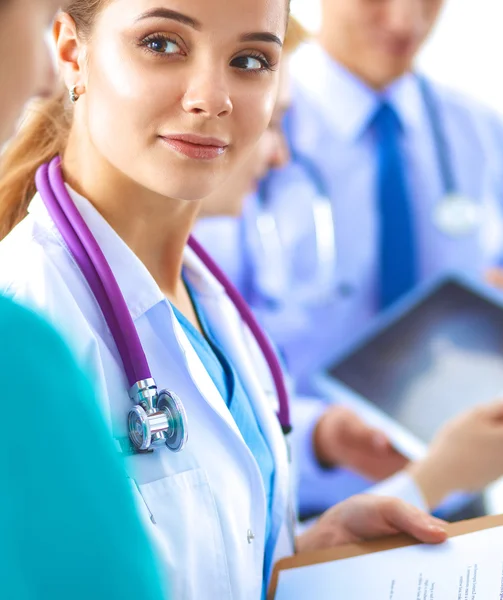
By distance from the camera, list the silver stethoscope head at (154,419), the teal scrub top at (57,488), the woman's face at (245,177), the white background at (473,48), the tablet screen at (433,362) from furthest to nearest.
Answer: the white background at (473,48) < the woman's face at (245,177) < the tablet screen at (433,362) < the silver stethoscope head at (154,419) < the teal scrub top at (57,488)

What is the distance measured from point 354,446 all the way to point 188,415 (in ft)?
2.56

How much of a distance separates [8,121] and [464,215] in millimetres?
1497

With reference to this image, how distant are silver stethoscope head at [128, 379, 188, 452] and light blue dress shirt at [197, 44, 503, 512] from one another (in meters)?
1.02

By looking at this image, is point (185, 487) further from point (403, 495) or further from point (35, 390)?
point (403, 495)

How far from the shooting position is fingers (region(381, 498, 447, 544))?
2.78 feet

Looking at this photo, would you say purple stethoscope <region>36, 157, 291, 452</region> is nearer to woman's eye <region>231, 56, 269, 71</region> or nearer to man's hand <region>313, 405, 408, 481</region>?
woman's eye <region>231, 56, 269, 71</region>

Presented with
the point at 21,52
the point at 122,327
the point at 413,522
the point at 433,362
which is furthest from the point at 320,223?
the point at 21,52

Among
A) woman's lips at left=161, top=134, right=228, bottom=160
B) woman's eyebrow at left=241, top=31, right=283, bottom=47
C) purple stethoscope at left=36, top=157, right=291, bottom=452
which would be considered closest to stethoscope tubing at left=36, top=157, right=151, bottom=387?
purple stethoscope at left=36, top=157, right=291, bottom=452

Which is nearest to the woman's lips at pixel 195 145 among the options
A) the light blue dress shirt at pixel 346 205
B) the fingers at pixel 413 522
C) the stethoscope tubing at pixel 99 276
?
the stethoscope tubing at pixel 99 276

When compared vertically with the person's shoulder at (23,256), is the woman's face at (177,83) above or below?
above

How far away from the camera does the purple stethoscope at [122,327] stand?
700mm

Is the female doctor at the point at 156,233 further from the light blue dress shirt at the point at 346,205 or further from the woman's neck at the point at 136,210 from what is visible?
the light blue dress shirt at the point at 346,205

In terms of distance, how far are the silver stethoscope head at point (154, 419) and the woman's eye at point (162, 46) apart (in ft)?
0.90

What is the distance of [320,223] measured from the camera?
1.86 m
